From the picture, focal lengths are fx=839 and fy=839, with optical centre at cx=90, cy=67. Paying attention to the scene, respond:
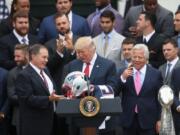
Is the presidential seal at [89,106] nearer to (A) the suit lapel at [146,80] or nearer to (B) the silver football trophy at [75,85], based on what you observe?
(B) the silver football trophy at [75,85]

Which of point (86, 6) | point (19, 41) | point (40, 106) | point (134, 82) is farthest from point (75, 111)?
point (86, 6)

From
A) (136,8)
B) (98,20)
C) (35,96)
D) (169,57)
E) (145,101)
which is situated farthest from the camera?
(136,8)

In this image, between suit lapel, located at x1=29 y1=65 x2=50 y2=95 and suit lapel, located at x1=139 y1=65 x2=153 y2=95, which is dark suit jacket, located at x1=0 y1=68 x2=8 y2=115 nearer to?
suit lapel, located at x1=29 y1=65 x2=50 y2=95

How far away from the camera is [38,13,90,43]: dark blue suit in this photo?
40.1 feet

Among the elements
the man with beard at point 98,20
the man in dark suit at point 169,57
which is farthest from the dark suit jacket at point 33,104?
the man with beard at point 98,20

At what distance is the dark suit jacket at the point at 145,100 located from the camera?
11.0m

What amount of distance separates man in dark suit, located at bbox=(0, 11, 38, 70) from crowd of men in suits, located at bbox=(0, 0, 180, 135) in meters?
0.01

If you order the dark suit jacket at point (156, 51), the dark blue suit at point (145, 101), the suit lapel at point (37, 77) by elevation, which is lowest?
the dark blue suit at point (145, 101)

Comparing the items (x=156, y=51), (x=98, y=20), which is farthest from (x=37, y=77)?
(x=98, y=20)

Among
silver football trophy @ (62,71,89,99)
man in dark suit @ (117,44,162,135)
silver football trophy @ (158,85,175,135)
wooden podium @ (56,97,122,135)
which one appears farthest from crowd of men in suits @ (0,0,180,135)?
wooden podium @ (56,97,122,135)

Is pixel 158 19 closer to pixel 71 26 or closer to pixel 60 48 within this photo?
pixel 71 26

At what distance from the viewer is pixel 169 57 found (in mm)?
11438

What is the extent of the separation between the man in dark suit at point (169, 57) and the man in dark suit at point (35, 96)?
5.49 ft

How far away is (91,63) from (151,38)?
5.30 ft
